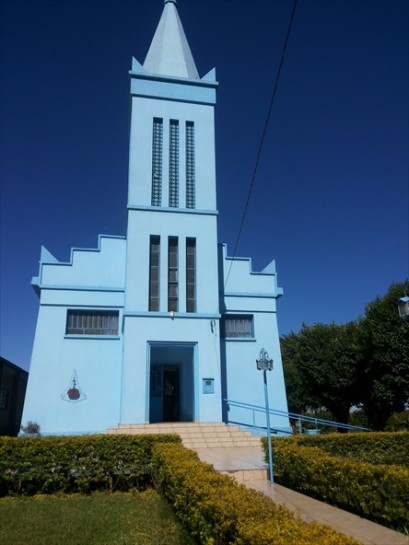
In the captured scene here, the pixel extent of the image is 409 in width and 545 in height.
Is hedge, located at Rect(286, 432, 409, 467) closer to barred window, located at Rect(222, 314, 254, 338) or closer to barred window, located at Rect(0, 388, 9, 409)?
barred window, located at Rect(222, 314, 254, 338)

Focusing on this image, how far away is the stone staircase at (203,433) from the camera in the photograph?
13141 millimetres

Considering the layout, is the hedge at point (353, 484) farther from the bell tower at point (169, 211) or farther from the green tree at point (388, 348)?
the green tree at point (388, 348)

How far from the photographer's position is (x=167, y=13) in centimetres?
2197

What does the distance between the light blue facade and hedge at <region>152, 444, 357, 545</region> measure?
929cm

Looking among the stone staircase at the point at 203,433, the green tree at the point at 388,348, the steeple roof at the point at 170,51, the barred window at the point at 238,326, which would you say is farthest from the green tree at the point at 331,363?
the steeple roof at the point at 170,51

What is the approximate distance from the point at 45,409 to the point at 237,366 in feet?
24.9

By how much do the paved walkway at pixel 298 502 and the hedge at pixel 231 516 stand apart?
0.58 meters

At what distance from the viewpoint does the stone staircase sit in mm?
13141

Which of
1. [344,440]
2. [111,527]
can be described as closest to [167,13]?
[344,440]

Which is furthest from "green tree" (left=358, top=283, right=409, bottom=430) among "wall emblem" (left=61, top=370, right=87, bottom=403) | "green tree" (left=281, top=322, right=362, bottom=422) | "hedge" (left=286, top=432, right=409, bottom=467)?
"wall emblem" (left=61, top=370, right=87, bottom=403)

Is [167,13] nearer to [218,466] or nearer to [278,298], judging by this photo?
[278,298]

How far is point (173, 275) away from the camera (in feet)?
54.3

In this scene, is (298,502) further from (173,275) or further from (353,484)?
(173,275)

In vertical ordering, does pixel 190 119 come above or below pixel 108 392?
above
